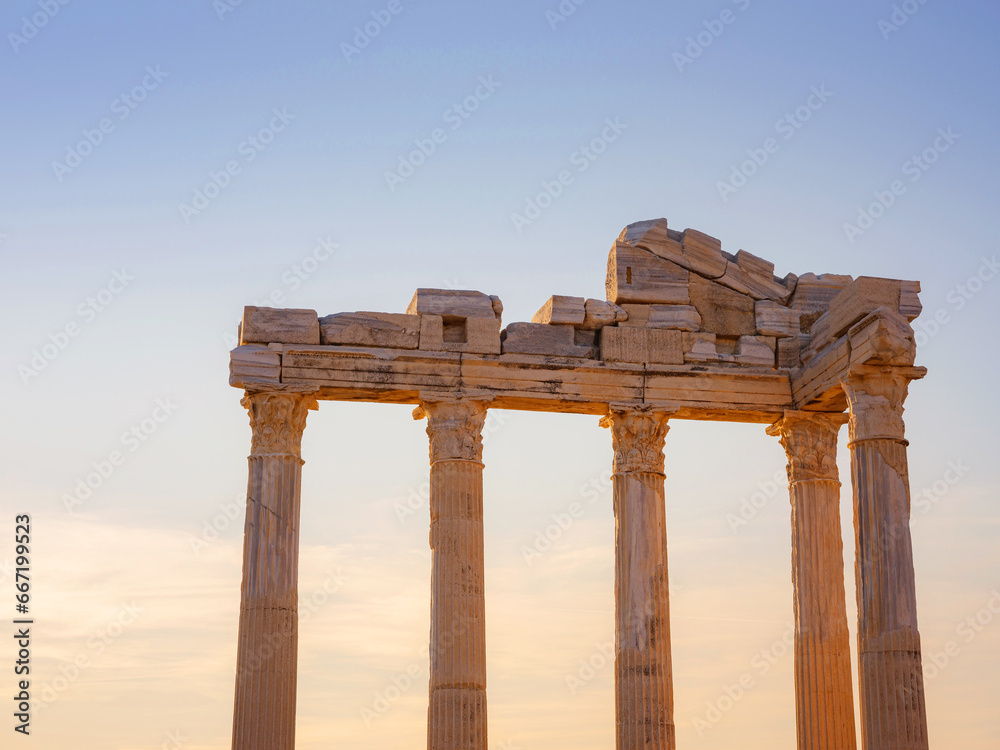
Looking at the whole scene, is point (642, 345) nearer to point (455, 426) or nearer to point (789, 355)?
point (789, 355)

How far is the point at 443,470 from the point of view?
36.8 meters

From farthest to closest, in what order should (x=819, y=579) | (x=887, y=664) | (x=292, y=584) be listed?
(x=819, y=579) → (x=292, y=584) → (x=887, y=664)

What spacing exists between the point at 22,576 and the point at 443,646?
32.2 feet

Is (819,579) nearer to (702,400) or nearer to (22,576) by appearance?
(702,400)

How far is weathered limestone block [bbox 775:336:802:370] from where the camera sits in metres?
39.0

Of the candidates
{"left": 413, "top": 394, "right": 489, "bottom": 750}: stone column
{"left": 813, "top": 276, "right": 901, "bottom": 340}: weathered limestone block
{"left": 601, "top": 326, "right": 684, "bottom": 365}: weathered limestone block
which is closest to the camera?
{"left": 413, "top": 394, "right": 489, "bottom": 750}: stone column

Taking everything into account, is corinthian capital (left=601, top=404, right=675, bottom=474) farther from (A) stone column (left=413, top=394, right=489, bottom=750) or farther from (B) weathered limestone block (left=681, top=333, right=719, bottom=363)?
(A) stone column (left=413, top=394, right=489, bottom=750)

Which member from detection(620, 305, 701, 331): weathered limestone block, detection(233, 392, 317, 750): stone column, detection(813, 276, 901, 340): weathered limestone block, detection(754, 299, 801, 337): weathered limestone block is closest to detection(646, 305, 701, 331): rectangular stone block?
detection(620, 305, 701, 331): weathered limestone block

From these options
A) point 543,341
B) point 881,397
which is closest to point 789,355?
point 881,397

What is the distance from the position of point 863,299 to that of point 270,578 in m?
13.8

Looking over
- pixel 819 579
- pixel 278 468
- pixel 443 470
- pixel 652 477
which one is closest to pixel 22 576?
pixel 278 468

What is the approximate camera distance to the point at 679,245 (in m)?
39.2

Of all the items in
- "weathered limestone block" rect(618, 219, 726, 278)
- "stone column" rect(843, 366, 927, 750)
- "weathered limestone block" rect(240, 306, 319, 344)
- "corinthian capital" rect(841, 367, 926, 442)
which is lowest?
"stone column" rect(843, 366, 927, 750)

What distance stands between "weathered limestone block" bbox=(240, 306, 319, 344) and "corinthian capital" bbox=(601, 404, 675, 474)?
7060 mm
